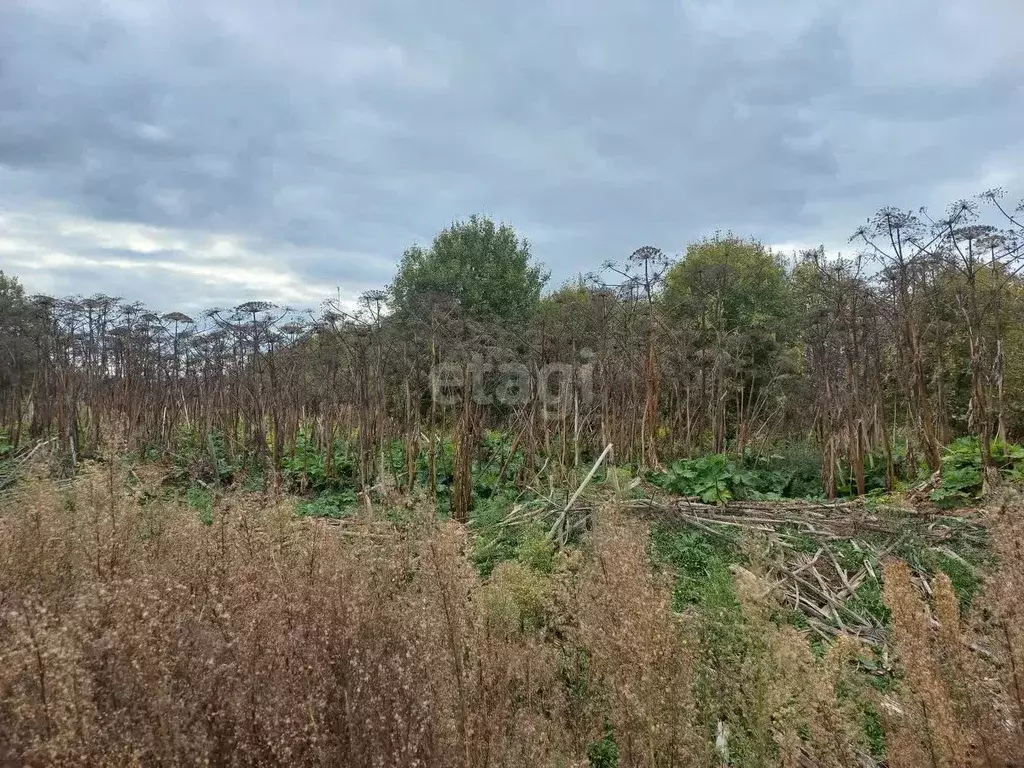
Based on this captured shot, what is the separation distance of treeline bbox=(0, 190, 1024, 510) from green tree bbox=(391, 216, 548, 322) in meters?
6.01

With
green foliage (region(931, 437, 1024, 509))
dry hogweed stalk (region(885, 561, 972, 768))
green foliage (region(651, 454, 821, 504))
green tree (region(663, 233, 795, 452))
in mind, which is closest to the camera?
dry hogweed stalk (region(885, 561, 972, 768))

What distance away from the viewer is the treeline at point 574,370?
7.14 metres

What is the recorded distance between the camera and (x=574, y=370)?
283 inches

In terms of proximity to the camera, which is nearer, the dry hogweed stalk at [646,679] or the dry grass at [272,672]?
the dry grass at [272,672]

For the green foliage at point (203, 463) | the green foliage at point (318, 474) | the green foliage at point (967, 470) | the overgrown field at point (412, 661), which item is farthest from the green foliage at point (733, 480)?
the green foliage at point (203, 463)

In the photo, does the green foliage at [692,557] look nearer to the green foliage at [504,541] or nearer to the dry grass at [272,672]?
the green foliage at [504,541]

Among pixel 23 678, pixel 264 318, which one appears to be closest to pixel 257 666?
pixel 23 678

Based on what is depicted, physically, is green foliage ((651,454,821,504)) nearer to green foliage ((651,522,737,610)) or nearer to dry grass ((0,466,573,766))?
green foliage ((651,522,737,610))

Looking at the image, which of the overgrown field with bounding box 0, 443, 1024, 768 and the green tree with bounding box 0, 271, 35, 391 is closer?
the overgrown field with bounding box 0, 443, 1024, 768

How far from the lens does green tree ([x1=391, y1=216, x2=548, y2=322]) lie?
17.2 meters
